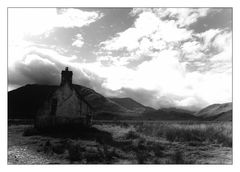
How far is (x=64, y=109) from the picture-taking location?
674 inches

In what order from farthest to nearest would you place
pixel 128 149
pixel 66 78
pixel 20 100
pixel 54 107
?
pixel 20 100, pixel 54 107, pixel 66 78, pixel 128 149

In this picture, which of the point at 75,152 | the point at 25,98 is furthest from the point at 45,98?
the point at 25,98

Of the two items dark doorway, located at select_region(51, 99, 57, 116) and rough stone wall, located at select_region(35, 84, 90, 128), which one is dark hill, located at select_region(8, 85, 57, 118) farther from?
dark doorway, located at select_region(51, 99, 57, 116)

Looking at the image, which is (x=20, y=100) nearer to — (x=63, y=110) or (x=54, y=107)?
(x=54, y=107)

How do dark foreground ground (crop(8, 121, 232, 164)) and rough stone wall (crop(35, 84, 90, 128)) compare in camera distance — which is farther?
rough stone wall (crop(35, 84, 90, 128))

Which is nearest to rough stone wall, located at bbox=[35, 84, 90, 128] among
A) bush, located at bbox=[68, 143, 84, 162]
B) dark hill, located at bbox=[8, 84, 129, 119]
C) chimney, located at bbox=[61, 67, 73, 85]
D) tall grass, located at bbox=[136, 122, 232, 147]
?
chimney, located at bbox=[61, 67, 73, 85]

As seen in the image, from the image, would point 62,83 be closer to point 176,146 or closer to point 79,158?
point 79,158

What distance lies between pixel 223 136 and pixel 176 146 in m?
2.66

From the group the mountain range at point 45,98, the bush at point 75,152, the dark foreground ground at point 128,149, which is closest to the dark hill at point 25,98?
the mountain range at point 45,98

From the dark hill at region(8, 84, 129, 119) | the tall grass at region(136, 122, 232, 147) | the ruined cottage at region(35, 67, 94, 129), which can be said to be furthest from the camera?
the ruined cottage at region(35, 67, 94, 129)

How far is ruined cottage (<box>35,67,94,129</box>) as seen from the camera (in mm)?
16906

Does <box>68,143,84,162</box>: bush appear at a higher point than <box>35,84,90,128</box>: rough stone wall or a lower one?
lower
